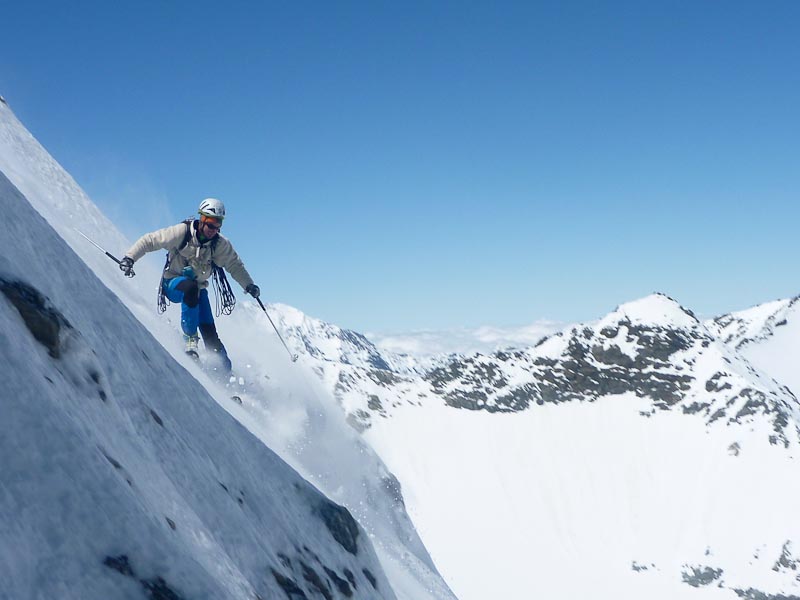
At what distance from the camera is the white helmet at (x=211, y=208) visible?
1155 centimetres

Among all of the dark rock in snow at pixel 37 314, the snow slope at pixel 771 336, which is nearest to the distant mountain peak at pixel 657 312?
the snow slope at pixel 771 336

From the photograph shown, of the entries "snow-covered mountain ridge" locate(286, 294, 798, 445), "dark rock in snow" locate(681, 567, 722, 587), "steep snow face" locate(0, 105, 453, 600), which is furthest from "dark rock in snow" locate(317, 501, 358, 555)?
"snow-covered mountain ridge" locate(286, 294, 798, 445)

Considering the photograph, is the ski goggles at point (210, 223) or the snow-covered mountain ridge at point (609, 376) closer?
the ski goggles at point (210, 223)

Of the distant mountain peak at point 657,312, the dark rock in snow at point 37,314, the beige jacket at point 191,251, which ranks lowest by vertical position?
the dark rock in snow at point 37,314

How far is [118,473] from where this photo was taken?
4.11 meters

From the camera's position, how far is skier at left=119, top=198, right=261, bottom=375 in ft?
38.4

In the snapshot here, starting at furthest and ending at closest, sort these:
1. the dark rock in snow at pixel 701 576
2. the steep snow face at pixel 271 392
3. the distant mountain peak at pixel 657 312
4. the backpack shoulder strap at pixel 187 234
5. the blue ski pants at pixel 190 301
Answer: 1. the distant mountain peak at pixel 657 312
2. the dark rock in snow at pixel 701 576
3. the blue ski pants at pixel 190 301
4. the backpack shoulder strap at pixel 187 234
5. the steep snow face at pixel 271 392

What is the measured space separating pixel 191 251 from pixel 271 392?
15.8 ft

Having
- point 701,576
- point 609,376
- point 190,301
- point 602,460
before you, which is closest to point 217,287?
point 190,301

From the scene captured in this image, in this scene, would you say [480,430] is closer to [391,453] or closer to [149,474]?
[391,453]

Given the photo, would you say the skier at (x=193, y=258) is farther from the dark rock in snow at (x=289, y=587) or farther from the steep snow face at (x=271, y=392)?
the dark rock in snow at (x=289, y=587)

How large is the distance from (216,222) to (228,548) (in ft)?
25.5

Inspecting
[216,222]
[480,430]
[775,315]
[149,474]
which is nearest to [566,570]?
[480,430]

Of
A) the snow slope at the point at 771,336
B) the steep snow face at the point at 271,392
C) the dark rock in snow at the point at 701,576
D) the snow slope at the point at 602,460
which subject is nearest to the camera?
the steep snow face at the point at 271,392
